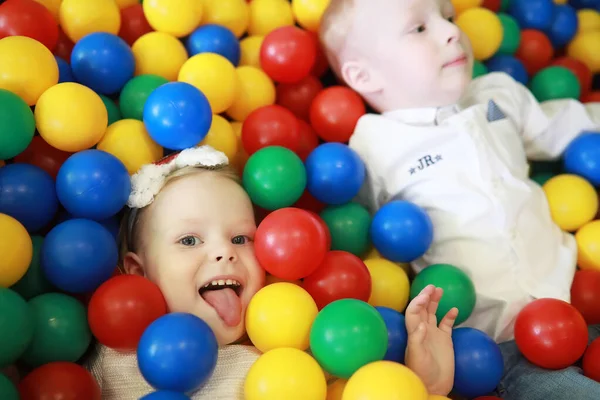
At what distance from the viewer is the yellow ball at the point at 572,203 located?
1.72 m

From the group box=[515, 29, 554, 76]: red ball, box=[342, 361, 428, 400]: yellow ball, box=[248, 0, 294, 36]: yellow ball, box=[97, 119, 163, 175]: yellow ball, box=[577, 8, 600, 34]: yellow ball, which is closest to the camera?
box=[342, 361, 428, 400]: yellow ball

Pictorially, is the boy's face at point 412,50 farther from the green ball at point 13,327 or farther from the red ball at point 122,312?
the green ball at point 13,327

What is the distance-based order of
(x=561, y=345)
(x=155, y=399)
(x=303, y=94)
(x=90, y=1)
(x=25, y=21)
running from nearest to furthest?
(x=155, y=399), (x=561, y=345), (x=25, y=21), (x=90, y=1), (x=303, y=94)

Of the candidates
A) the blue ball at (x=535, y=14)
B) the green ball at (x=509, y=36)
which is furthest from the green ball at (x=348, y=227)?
the blue ball at (x=535, y=14)

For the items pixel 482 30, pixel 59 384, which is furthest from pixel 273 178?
pixel 482 30

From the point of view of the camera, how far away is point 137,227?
1.43 meters

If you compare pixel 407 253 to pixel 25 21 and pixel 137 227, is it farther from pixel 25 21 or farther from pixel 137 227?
pixel 25 21

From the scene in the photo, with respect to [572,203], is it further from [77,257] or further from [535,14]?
[77,257]

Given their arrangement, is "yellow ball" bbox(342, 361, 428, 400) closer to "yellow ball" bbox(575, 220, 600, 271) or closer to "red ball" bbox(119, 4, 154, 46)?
"yellow ball" bbox(575, 220, 600, 271)

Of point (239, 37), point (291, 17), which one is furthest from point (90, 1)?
point (291, 17)

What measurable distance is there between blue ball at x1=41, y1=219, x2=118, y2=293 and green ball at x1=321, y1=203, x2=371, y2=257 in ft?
1.77

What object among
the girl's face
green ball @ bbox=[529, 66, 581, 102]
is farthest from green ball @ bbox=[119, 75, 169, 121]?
green ball @ bbox=[529, 66, 581, 102]

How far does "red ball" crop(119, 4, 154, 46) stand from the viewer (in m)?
1.79

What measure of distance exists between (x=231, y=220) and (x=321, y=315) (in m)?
0.31
